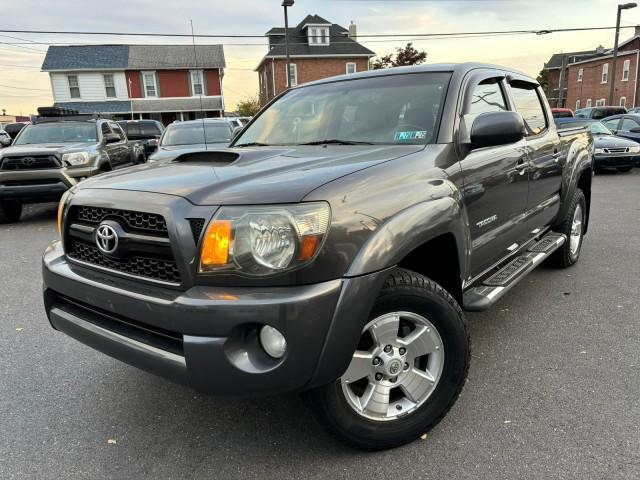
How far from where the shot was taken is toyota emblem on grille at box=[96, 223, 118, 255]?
7.01ft

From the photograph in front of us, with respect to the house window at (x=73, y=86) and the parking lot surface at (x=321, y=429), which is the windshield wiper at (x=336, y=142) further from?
the house window at (x=73, y=86)

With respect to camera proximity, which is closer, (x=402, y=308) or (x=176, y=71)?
(x=402, y=308)

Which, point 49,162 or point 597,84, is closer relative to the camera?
point 49,162

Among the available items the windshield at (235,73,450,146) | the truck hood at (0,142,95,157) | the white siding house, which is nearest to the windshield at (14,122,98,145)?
the truck hood at (0,142,95,157)

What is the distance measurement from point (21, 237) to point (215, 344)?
7.07 meters

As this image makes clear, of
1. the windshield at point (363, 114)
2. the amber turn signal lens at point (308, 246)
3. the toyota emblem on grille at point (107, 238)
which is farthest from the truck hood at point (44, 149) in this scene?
the amber turn signal lens at point (308, 246)

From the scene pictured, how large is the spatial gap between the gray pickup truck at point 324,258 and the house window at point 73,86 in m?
35.6

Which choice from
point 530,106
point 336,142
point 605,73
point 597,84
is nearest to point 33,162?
point 336,142

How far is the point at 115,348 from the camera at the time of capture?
216cm

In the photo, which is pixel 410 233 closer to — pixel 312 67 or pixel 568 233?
pixel 568 233

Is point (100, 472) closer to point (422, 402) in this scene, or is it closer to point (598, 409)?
point (422, 402)

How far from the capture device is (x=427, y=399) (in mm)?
2373

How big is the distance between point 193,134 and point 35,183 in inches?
124

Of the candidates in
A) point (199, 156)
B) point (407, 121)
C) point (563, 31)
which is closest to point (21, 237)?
point (199, 156)
